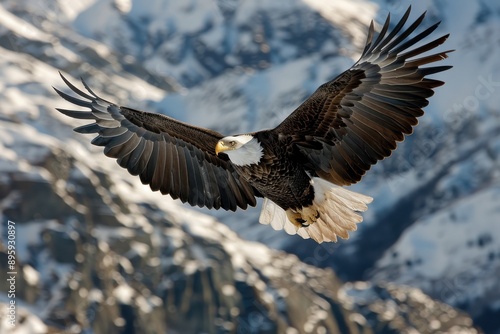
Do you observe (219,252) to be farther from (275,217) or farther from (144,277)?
(275,217)

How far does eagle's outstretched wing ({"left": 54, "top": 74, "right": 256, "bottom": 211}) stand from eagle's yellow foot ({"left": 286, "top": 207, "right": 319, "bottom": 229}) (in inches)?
25.2

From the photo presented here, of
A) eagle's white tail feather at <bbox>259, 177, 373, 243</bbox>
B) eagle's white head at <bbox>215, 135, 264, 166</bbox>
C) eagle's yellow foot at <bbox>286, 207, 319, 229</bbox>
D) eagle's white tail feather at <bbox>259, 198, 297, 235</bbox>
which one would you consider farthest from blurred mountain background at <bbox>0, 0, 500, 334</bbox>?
eagle's white head at <bbox>215, 135, 264, 166</bbox>

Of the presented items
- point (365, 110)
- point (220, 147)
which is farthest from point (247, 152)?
point (365, 110)

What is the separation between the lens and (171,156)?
42.9ft

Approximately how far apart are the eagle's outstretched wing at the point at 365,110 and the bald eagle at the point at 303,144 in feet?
0.04

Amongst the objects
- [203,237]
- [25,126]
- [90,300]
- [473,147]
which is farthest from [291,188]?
[473,147]

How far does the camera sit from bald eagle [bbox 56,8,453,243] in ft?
36.2

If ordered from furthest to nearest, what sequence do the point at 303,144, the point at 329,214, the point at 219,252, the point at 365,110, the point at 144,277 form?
1. the point at 219,252
2. the point at 144,277
3. the point at 329,214
4. the point at 303,144
5. the point at 365,110

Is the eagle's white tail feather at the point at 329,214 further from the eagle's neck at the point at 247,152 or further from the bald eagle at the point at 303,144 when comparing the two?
the eagle's neck at the point at 247,152

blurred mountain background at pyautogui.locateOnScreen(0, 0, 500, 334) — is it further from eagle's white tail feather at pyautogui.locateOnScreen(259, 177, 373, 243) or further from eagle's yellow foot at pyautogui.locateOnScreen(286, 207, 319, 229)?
eagle's yellow foot at pyautogui.locateOnScreen(286, 207, 319, 229)

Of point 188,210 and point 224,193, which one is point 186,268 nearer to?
point 188,210

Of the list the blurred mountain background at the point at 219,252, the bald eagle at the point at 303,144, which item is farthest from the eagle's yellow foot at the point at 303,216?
the blurred mountain background at the point at 219,252

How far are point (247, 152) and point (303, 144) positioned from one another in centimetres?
81

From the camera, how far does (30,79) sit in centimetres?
16988
